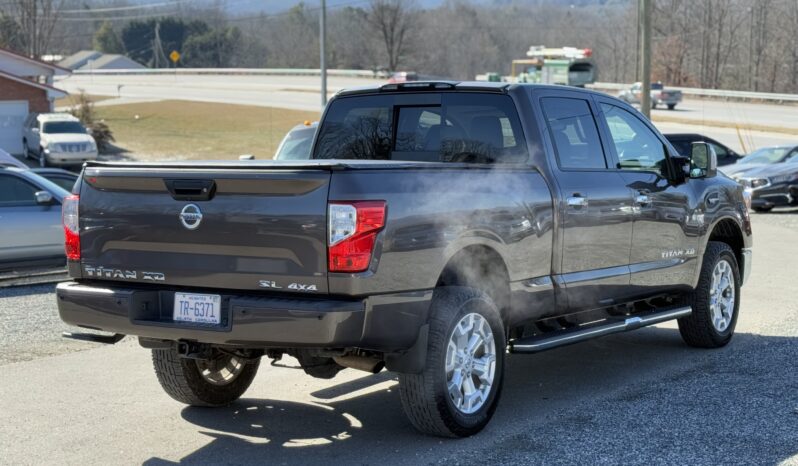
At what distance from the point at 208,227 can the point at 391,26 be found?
308 ft

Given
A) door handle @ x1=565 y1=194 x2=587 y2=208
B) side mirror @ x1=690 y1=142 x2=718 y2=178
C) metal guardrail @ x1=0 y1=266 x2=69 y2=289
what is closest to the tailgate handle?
door handle @ x1=565 y1=194 x2=587 y2=208

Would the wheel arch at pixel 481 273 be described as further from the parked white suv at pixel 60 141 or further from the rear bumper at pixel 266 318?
the parked white suv at pixel 60 141

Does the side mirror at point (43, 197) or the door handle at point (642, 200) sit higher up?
the door handle at point (642, 200)

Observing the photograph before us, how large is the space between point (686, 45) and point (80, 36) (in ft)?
319

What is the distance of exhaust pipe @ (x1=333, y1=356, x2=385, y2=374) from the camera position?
5.85 m

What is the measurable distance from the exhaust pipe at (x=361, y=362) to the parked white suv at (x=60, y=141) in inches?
1359

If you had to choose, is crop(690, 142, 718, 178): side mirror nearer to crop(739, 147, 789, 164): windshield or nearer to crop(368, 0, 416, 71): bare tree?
crop(739, 147, 789, 164): windshield

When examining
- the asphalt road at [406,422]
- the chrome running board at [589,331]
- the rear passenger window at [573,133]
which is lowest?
the asphalt road at [406,422]

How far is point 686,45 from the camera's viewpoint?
8812 centimetres

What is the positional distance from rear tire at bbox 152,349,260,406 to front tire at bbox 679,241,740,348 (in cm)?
371

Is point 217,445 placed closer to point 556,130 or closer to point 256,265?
point 256,265

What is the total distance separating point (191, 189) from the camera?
5.59 meters

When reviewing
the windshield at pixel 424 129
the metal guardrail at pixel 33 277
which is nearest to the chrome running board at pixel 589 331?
the windshield at pixel 424 129

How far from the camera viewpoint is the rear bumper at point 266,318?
5.27m
